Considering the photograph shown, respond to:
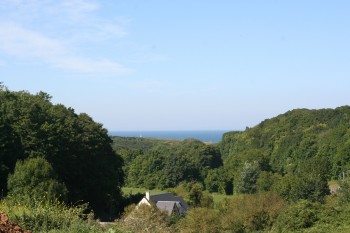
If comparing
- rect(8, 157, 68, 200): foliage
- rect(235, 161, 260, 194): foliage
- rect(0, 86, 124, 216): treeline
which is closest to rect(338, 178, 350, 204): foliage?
rect(0, 86, 124, 216): treeline

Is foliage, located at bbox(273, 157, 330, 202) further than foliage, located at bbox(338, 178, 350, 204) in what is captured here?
Yes

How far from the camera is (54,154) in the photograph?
3064 cm

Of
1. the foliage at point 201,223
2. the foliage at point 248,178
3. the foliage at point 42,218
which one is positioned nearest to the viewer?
the foliage at point 42,218

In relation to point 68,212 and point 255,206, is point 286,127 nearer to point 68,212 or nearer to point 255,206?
point 255,206

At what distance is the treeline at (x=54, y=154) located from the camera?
26.0m

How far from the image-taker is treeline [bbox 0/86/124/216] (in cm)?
2595

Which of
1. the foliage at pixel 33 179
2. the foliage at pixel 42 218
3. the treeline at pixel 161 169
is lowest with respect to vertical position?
the treeline at pixel 161 169

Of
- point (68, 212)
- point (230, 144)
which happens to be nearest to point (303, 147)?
point (230, 144)

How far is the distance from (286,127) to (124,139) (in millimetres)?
60168

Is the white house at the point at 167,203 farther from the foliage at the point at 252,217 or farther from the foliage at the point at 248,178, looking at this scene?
the foliage at the point at 248,178

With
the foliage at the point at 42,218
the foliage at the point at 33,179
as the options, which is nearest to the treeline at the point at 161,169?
the foliage at the point at 33,179

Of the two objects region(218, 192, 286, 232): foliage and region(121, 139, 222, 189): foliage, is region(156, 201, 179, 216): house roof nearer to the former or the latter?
region(218, 192, 286, 232): foliage

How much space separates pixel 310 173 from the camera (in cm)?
4966

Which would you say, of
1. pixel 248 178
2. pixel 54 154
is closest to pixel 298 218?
pixel 54 154
